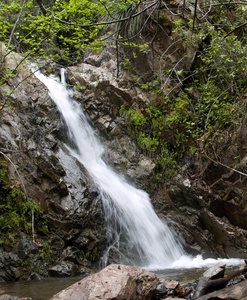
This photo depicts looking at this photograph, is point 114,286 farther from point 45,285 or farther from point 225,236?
point 225,236

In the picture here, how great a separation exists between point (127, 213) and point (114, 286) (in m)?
3.89

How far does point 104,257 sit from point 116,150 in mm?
3687

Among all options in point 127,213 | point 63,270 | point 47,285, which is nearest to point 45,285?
point 47,285

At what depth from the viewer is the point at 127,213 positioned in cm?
691

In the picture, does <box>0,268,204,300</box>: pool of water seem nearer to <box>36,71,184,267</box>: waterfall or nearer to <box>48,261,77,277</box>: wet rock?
<box>48,261,77,277</box>: wet rock

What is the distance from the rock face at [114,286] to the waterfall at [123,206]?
2.67 meters

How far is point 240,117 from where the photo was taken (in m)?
7.24

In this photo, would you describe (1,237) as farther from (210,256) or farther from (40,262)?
(210,256)

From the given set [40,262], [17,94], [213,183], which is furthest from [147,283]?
[17,94]

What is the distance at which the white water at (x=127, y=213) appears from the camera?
20.7ft

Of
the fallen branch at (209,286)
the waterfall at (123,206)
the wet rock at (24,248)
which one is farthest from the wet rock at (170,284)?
the wet rock at (24,248)

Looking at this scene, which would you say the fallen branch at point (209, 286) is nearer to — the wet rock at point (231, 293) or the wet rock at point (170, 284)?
the wet rock at point (231, 293)

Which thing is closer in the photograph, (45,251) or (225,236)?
(45,251)

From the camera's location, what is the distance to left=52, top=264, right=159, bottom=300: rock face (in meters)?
2.93
